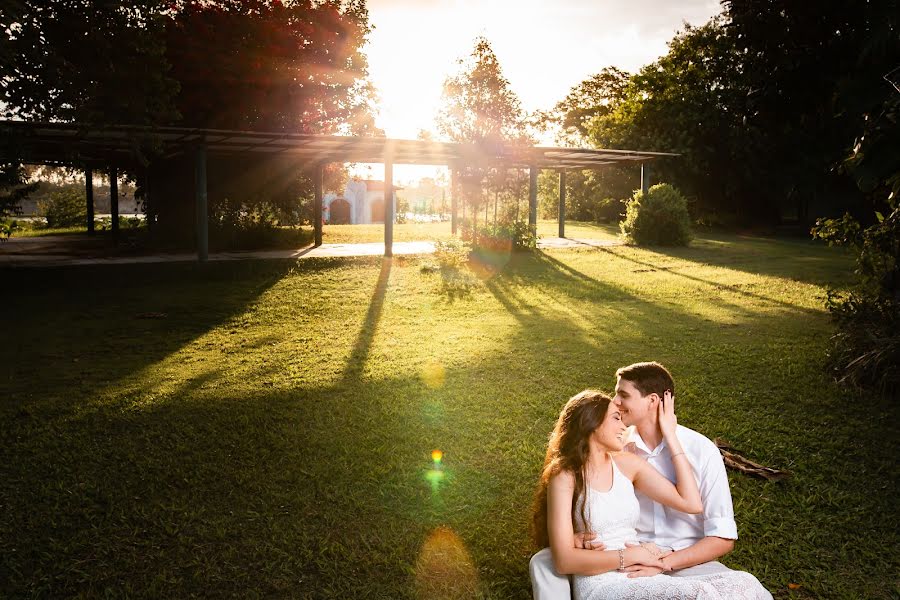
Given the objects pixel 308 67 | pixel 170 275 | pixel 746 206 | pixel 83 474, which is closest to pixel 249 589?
pixel 83 474

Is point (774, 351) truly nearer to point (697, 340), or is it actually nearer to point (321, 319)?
point (697, 340)

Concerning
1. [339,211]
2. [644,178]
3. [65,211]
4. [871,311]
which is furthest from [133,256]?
[339,211]

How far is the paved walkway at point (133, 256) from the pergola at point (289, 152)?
1.32 meters

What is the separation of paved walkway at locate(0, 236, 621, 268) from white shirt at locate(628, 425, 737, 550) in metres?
17.5

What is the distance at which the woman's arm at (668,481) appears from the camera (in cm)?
295

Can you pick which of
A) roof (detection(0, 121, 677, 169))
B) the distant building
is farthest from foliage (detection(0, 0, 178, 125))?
the distant building

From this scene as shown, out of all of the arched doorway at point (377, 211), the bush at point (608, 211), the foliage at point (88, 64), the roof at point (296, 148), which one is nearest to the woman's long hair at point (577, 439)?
the foliage at point (88, 64)

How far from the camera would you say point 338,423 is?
6328 millimetres

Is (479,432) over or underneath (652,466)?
underneath

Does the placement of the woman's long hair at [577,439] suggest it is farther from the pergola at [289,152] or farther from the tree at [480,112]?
the tree at [480,112]

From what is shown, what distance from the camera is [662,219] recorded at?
24.3 m

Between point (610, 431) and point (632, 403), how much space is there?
264mm

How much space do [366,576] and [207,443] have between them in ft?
8.20

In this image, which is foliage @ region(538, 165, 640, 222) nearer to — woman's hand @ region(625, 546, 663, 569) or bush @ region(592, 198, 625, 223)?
bush @ region(592, 198, 625, 223)
